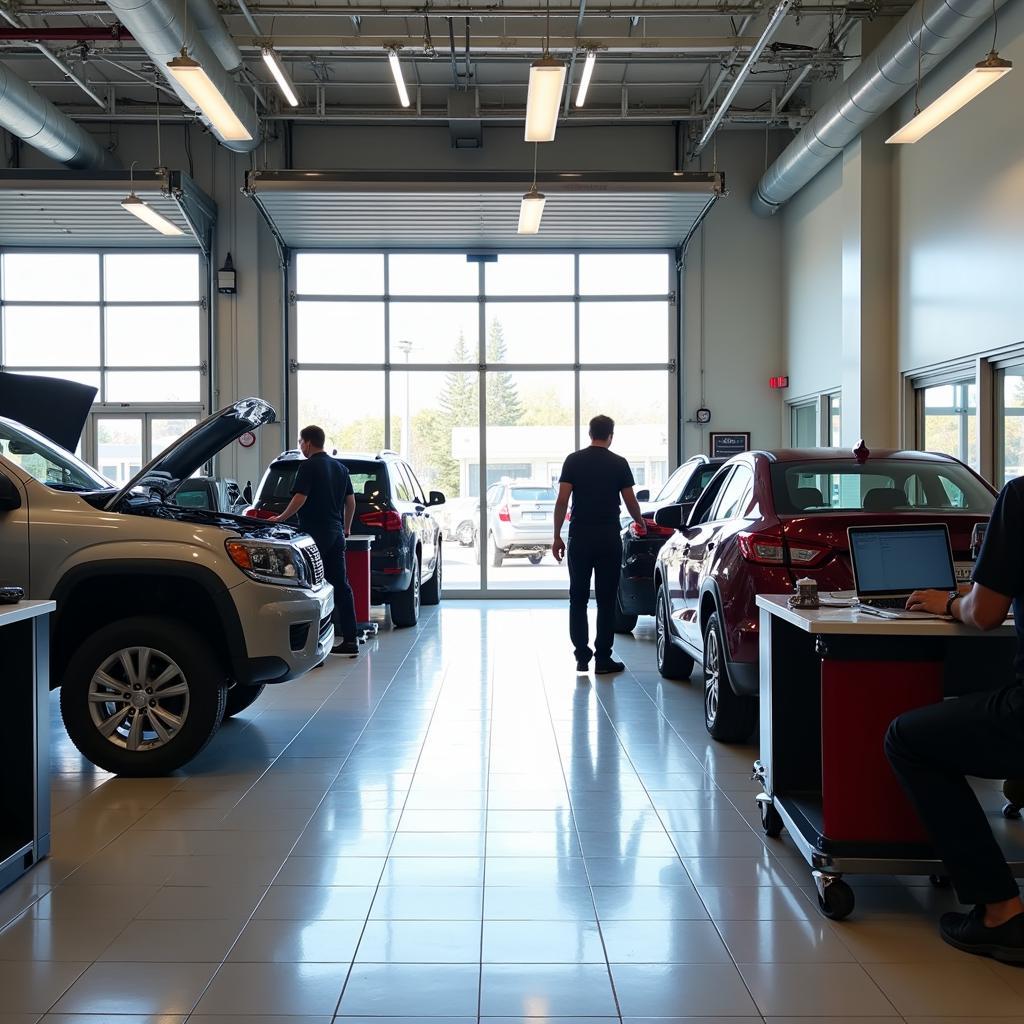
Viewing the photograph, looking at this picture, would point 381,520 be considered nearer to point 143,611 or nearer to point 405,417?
point 143,611

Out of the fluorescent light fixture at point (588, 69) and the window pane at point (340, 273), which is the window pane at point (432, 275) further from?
the fluorescent light fixture at point (588, 69)

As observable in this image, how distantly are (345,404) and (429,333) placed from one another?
1485 mm

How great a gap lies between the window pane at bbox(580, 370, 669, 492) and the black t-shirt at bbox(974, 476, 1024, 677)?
12160 millimetres

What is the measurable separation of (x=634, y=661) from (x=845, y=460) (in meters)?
3.53

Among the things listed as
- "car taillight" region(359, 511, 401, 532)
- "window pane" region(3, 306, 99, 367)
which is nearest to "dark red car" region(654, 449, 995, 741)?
"car taillight" region(359, 511, 401, 532)

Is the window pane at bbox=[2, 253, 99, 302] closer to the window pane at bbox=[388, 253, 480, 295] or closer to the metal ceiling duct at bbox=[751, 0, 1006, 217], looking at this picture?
the window pane at bbox=[388, 253, 480, 295]

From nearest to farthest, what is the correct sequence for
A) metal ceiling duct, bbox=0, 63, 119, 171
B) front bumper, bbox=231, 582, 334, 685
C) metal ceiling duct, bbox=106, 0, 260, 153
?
front bumper, bbox=231, 582, 334, 685, metal ceiling duct, bbox=106, 0, 260, 153, metal ceiling duct, bbox=0, 63, 119, 171

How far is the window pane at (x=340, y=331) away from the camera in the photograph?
15.1 metres

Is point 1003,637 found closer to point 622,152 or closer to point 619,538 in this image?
point 619,538

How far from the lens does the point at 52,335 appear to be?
49.5ft

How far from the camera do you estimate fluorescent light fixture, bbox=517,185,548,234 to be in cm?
1084

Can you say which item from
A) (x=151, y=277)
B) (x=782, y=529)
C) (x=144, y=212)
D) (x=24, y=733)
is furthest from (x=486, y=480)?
(x=24, y=733)

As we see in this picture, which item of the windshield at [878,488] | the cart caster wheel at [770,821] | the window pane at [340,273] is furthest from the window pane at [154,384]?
the cart caster wheel at [770,821]

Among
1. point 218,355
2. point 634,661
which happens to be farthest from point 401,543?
point 218,355
